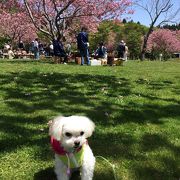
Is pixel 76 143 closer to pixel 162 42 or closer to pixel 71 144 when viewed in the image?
pixel 71 144

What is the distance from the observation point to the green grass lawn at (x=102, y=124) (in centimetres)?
510

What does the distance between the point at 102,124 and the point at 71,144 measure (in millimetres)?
2907

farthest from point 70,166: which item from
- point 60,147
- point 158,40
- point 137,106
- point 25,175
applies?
point 158,40

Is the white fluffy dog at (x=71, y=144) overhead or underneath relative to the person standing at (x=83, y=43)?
A: underneath

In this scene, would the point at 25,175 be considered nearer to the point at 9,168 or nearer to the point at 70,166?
the point at 9,168

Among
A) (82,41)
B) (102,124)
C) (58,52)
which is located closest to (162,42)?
(58,52)

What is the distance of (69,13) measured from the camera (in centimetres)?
3066

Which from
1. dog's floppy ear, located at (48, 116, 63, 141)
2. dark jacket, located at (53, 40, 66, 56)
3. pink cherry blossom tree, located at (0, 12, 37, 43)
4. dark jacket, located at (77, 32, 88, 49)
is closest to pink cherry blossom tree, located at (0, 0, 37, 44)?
pink cherry blossom tree, located at (0, 12, 37, 43)

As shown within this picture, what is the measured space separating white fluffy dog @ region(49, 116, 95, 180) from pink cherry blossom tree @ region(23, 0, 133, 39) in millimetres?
21508

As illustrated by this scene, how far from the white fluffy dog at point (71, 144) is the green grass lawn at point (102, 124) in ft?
1.77

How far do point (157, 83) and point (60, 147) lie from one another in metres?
8.82

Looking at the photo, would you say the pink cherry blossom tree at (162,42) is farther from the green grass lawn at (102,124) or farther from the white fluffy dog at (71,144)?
the white fluffy dog at (71,144)

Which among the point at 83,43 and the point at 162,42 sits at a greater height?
the point at 162,42

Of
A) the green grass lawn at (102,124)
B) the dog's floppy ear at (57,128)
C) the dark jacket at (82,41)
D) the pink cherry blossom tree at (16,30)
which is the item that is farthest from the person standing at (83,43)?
the pink cherry blossom tree at (16,30)
